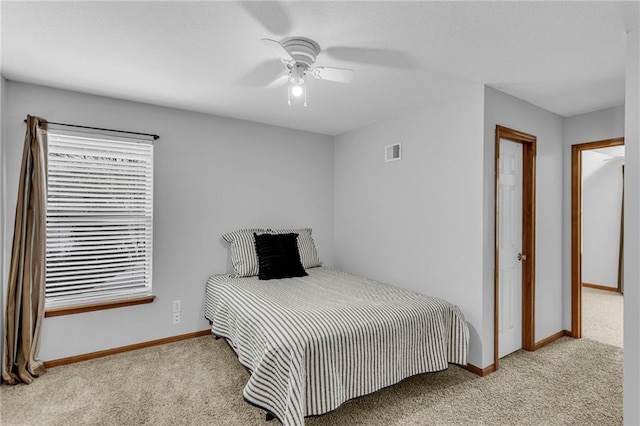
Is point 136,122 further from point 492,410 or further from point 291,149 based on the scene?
point 492,410

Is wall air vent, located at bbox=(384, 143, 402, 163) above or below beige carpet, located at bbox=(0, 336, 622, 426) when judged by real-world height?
above

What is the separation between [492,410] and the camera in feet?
7.47

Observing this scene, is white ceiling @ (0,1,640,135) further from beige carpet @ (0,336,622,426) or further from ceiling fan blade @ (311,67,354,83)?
beige carpet @ (0,336,622,426)

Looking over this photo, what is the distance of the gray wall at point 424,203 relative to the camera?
2.84 m

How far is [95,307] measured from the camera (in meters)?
3.03

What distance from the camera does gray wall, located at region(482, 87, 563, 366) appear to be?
281 cm

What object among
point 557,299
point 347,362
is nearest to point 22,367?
point 347,362

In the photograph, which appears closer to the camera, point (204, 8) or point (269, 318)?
point (204, 8)

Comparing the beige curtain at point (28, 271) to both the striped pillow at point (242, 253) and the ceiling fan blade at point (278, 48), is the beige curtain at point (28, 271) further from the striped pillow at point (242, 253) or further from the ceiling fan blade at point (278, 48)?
the ceiling fan blade at point (278, 48)

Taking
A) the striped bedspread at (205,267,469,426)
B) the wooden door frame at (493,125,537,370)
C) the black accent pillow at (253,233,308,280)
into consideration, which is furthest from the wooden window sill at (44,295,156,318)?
the wooden door frame at (493,125,537,370)

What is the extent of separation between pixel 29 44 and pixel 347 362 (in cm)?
290

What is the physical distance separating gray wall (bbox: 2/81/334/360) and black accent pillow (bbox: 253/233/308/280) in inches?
17.1

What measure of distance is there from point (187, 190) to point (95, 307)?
1.38 meters

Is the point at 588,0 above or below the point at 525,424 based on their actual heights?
above
